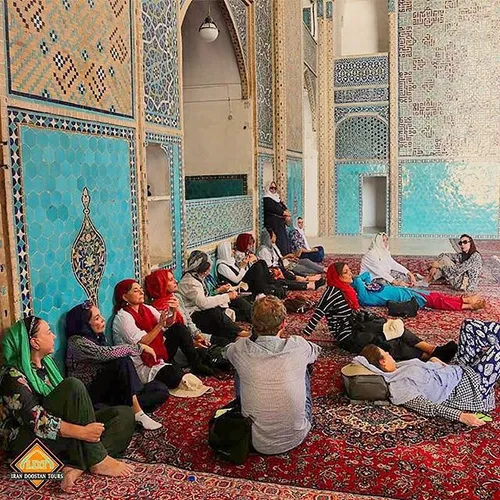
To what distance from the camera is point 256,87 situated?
678 centimetres

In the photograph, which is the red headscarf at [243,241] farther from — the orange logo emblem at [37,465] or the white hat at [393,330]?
the orange logo emblem at [37,465]

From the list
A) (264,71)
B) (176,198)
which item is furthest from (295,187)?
(176,198)

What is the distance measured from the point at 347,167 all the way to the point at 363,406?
853 centimetres

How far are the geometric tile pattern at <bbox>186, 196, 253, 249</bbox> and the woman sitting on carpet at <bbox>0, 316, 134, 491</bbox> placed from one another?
8.70ft

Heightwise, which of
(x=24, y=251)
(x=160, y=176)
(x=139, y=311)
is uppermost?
(x=160, y=176)

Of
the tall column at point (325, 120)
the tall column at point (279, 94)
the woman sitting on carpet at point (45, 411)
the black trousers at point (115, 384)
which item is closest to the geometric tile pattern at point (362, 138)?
the tall column at point (325, 120)

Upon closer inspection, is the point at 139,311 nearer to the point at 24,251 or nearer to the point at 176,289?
the point at 176,289

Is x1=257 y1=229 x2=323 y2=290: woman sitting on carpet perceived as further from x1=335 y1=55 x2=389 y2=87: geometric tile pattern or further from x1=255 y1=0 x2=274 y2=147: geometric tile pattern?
x1=335 y1=55 x2=389 y2=87: geometric tile pattern

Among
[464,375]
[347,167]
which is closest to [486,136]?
[347,167]

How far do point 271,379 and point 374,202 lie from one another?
1067 cm

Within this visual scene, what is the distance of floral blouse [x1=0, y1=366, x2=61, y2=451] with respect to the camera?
6.84ft

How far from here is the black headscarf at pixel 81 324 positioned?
2.84 m

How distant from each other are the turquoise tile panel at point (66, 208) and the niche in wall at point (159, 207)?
775 millimetres

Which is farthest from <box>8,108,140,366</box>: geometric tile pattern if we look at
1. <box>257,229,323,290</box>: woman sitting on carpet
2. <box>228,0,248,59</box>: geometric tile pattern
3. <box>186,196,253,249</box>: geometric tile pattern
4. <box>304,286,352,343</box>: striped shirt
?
<box>228,0,248,59</box>: geometric tile pattern
